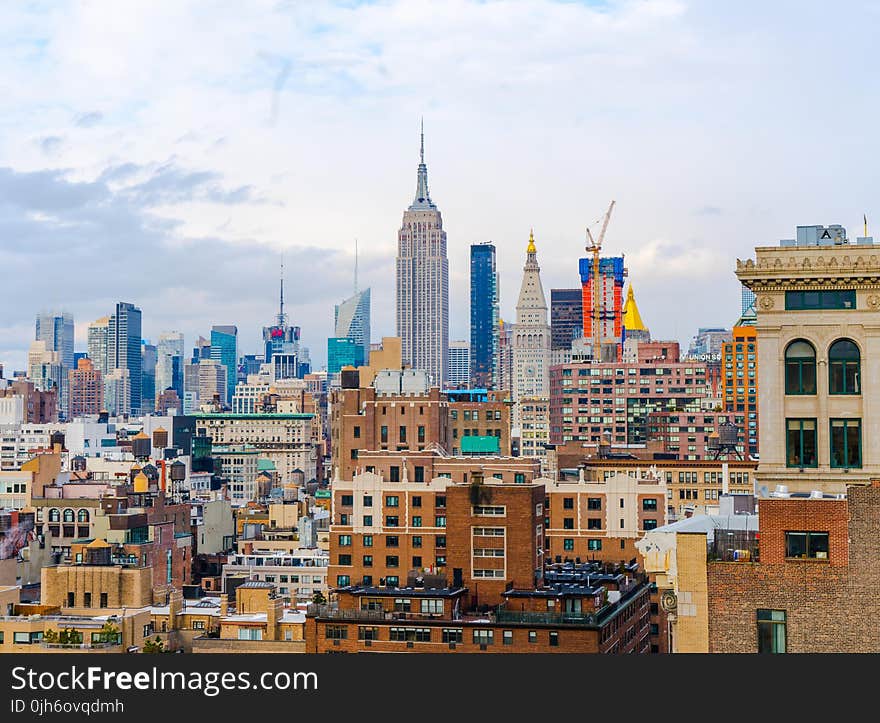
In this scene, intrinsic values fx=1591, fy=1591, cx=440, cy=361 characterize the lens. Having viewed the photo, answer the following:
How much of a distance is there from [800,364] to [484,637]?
44.7 meters

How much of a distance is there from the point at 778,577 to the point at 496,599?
57.3 metres

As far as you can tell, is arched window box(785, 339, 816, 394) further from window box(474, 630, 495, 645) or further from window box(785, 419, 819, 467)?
window box(474, 630, 495, 645)

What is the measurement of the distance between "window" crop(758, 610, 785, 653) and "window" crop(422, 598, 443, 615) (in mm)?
50414

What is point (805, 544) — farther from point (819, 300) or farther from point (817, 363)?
point (819, 300)

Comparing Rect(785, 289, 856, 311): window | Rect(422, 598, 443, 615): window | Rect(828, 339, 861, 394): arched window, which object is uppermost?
Rect(785, 289, 856, 311): window

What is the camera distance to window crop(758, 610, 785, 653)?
112ft

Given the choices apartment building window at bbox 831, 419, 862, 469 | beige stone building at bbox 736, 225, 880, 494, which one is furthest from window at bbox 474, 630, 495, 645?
apartment building window at bbox 831, 419, 862, 469

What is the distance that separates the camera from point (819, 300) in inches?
1550

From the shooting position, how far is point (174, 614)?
323 feet

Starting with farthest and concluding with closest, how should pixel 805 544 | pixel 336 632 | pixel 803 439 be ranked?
pixel 336 632 → pixel 803 439 → pixel 805 544

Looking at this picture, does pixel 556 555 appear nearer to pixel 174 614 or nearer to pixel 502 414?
pixel 174 614

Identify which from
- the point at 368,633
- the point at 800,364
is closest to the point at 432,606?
the point at 368,633
